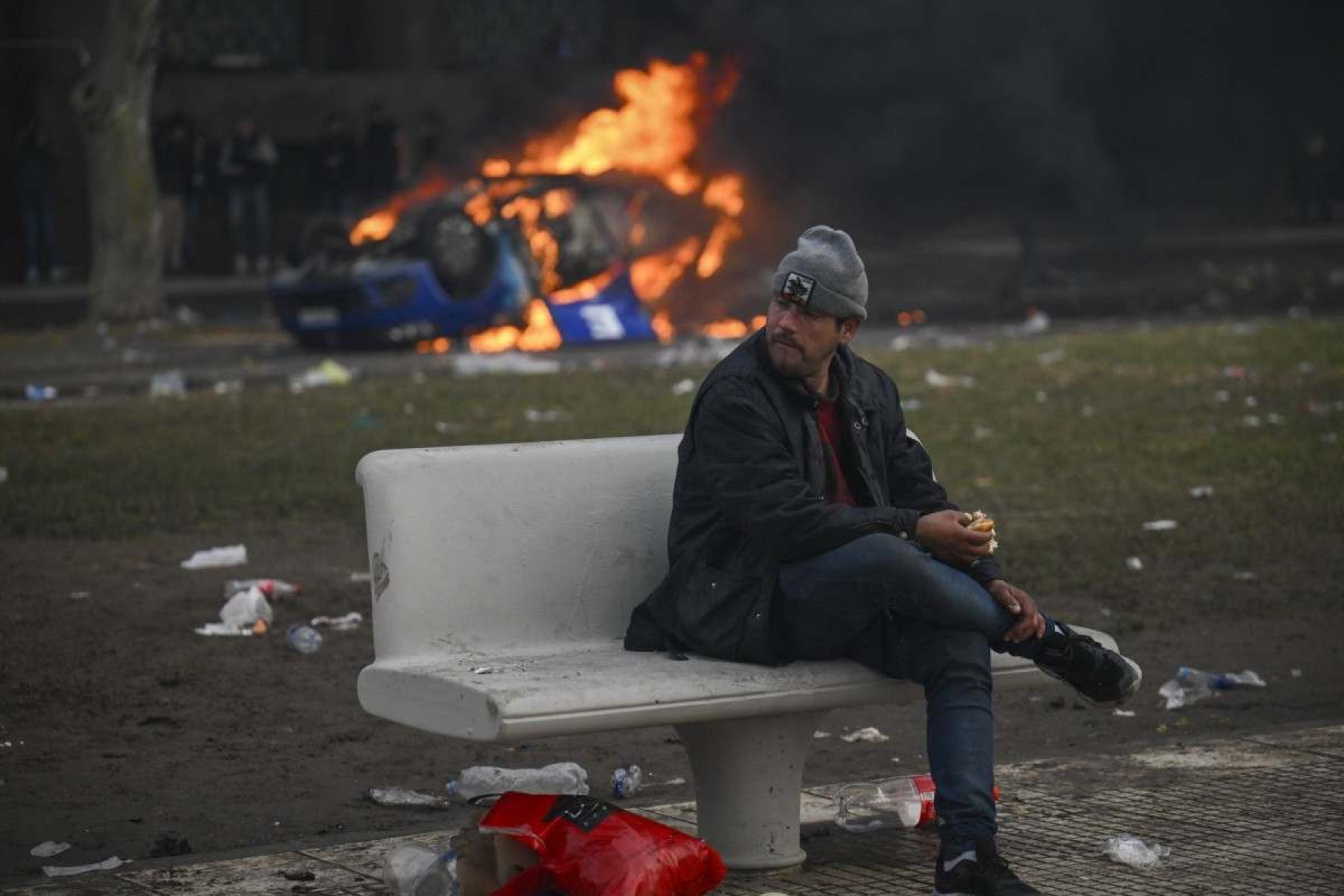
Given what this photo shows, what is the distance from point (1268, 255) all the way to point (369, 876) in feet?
83.9

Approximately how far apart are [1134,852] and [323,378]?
36.9 ft

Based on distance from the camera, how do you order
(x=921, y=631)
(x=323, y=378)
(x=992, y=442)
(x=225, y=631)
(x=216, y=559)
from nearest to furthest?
(x=921, y=631) → (x=225, y=631) → (x=216, y=559) → (x=992, y=442) → (x=323, y=378)

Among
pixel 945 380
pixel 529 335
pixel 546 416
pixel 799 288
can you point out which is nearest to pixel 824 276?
pixel 799 288

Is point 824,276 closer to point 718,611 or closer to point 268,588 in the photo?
point 718,611

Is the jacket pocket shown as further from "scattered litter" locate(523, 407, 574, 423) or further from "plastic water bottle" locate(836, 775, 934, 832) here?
"scattered litter" locate(523, 407, 574, 423)

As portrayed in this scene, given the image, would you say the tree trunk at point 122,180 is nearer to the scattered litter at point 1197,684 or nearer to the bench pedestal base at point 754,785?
the scattered litter at point 1197,684

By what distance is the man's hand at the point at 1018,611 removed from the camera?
475 cm

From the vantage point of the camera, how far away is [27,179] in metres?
26.8

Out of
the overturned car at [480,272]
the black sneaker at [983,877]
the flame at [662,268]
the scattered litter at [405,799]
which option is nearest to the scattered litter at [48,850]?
the scattered litter at [405,799]

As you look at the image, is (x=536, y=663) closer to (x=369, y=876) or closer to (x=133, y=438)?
(x=369, y=876)

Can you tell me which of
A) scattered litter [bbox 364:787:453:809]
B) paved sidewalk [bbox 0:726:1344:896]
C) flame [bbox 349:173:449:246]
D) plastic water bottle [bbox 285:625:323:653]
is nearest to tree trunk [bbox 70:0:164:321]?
flame [bbox 349:173:449:246]

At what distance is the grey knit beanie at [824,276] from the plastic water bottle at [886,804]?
3.69 ft

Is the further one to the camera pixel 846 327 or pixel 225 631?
pixel 225 631

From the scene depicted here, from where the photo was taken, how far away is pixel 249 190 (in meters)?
28.0
